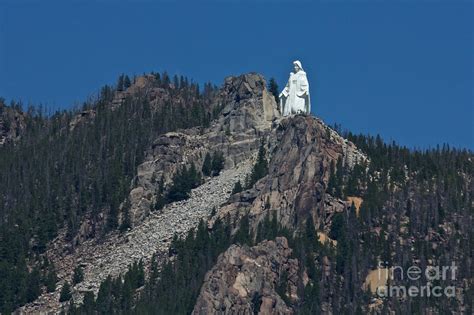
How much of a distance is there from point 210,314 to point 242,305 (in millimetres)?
2669

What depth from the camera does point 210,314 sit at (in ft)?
656

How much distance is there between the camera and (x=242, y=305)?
200 meters
